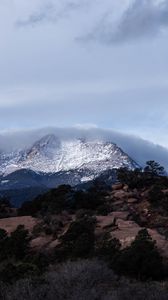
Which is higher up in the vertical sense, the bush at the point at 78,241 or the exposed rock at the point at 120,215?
the exposed rock at the point at 120,215

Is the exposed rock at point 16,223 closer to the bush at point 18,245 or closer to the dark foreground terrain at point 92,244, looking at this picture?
the dark foreground terrain at point 92,244

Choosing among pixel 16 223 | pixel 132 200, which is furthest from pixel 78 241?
pixel 132 200

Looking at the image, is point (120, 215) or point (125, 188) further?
point (125, 188)

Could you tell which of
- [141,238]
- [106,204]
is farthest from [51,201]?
[141,238]

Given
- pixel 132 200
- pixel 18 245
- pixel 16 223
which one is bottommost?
pixel 18 245

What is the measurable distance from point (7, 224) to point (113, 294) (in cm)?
3018

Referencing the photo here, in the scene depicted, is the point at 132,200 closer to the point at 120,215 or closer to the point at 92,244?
the point at 120,215

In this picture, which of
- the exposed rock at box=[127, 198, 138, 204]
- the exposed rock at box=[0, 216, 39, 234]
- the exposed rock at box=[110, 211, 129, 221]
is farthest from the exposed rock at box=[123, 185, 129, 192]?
the exposed rock at box=[0, 216, 39, 234]

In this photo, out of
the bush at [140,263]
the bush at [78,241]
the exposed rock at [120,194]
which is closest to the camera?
the bush at [140,263]

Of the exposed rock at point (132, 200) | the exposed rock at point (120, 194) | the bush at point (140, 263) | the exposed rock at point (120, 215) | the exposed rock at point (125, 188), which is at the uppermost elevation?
the exposed rock at point (125, 188)

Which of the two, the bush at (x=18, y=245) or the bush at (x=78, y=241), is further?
the bush at (x=18, y=245)

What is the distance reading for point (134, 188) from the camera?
76312 mm

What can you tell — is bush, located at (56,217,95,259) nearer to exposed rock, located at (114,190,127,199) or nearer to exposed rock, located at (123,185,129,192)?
exposed rock, located at (114,190,127,199)

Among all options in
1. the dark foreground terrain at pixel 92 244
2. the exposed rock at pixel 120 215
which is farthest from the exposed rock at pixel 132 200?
the exposed rock at pixel 120 215
